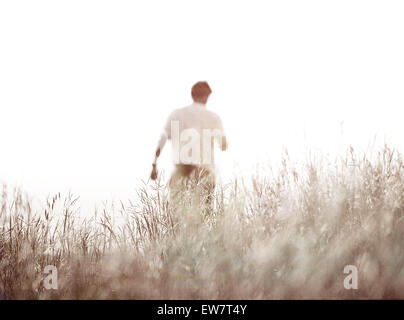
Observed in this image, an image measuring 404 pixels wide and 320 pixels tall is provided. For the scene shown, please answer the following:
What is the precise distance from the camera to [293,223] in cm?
231

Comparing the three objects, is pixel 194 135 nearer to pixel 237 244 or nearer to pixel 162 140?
pixel 162 140

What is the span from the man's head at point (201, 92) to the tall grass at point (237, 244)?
969 mm

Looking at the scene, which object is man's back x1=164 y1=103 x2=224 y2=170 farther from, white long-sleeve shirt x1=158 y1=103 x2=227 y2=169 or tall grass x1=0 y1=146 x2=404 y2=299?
tall grass x1=0 y1=146 x2=404 y2=299

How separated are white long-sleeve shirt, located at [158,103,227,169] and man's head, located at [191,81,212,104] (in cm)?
4

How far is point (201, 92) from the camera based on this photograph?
3.31 meters

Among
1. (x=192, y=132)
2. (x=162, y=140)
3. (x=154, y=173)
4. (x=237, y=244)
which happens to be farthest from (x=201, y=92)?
(x=237, y=244)

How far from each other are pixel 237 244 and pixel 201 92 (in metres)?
1.42

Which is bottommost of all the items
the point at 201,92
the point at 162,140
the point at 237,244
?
the point at 237,244

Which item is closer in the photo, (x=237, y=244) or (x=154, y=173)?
(x=237, y=244)

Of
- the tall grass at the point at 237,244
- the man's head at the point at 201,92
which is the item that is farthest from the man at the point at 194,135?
the tall grass at the point at 237,244

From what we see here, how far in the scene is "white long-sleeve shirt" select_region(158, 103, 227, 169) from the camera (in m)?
3.25

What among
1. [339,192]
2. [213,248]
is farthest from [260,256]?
[339,192]

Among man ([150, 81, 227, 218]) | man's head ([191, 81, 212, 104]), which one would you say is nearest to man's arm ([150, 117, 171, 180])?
man ([150, 81, 227, 218])
